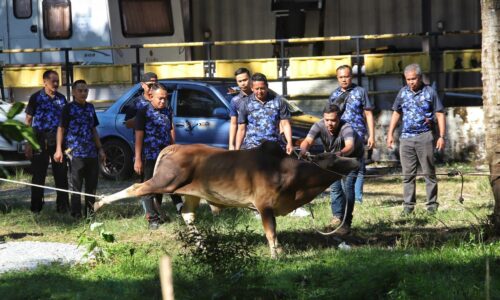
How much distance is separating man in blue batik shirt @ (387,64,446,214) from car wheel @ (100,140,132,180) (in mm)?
5750

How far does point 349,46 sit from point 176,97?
8.11 metres

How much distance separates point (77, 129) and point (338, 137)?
3.38m

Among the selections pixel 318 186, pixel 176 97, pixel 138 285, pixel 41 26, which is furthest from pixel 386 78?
pixel 138 285

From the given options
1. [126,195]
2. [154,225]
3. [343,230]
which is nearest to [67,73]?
[154,225]

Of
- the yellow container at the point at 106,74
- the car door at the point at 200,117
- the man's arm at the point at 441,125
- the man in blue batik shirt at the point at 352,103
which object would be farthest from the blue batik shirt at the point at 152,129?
the yellow container at the point at 106,74

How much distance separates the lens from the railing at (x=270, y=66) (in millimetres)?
17125

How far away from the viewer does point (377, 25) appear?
73.7 feet

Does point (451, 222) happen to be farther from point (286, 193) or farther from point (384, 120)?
point (384, 120)

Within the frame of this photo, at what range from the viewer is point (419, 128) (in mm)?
10844

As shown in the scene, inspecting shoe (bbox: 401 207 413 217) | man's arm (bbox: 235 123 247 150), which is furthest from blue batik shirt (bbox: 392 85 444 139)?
man's arm (bbox: 235 123 247 150)

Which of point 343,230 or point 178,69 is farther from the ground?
point 178,69

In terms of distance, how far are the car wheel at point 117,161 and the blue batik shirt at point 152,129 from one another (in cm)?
515

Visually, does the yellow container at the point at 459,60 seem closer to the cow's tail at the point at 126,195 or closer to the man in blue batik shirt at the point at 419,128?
the man in blue batik shirt at the point at 419,128

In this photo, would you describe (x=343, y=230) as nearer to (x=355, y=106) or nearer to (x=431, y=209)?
(x=431, y=209)
